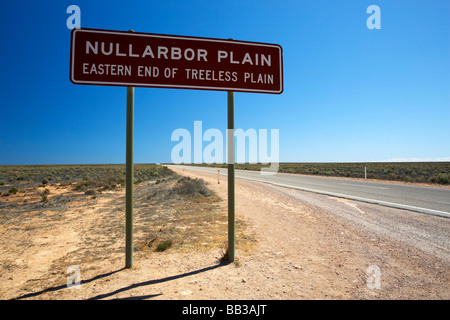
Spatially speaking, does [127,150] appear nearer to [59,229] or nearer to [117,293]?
[117,293]

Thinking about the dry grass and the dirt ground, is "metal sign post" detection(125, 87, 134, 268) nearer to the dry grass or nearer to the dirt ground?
the dirt ground

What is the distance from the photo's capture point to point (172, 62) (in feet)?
11.3

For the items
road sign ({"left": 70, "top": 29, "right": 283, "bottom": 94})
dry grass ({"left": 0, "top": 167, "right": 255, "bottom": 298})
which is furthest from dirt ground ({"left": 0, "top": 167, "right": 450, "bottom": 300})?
road sign ({"left": 70, "top": 29, "right": 283, "bottom": 94})

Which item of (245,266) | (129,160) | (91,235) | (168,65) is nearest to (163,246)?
(245,266)

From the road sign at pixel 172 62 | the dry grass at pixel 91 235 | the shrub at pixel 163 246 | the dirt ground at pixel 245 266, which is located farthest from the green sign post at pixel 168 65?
the dry grass at pixel 91 235

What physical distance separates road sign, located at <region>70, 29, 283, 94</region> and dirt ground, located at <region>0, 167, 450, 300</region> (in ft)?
9.04

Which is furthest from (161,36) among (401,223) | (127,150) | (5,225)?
(5,225)

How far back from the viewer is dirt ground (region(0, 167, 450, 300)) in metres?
2.80

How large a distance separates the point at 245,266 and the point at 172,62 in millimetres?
3289

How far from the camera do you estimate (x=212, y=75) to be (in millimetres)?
3535

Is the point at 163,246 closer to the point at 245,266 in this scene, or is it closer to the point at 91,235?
the point at 245,266

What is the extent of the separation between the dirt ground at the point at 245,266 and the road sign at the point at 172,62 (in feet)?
9.04

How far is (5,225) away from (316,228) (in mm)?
9301

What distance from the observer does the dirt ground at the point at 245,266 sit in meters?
2.80
